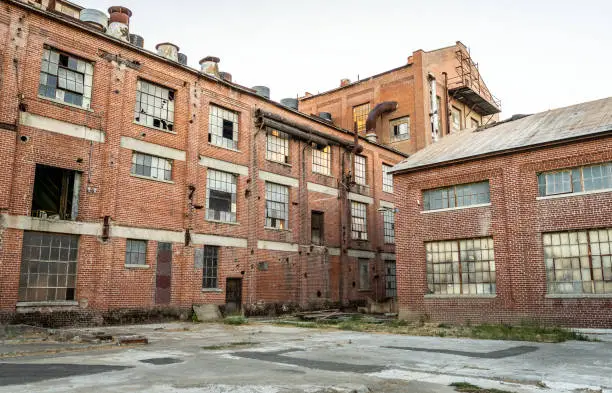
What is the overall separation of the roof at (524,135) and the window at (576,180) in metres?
1.02

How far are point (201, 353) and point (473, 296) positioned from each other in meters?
10.7

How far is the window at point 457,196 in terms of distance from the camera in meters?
18.0

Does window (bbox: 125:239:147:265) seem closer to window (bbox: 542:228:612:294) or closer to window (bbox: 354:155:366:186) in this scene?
window (bbox: 542:228:612:294)

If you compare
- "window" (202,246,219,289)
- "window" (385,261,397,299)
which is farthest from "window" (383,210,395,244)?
"window" (202,246,219,289)

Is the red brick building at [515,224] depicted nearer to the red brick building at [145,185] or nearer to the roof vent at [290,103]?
the red brick building at [145,185]

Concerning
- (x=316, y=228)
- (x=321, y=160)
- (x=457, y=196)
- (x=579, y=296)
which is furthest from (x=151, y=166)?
(x=579, y=296)

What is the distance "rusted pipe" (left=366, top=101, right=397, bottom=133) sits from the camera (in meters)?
34.7

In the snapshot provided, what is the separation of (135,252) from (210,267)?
3540mm

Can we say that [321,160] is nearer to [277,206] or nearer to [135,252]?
[277,206]

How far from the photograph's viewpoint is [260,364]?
9016 millimetres

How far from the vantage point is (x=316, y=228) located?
1044 inches

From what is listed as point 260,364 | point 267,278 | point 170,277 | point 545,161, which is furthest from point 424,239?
point 260,364

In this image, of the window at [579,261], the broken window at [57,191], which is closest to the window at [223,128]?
the broken window at [57,191]

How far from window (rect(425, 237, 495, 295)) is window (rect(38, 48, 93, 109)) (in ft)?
46.2
